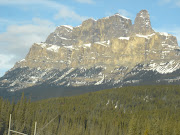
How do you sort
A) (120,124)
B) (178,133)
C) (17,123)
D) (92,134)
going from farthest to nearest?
(120,124), (92,134), (17,123), (178,133)

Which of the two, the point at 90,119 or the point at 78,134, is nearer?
the point at 78,134

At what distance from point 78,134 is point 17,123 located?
3025 cm

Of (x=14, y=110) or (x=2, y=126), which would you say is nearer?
(x=2, y=126)

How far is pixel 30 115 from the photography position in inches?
6186

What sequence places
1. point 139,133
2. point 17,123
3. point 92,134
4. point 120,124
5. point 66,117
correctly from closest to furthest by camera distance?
1. point 139,133
2. point 17,123
3. point 92,134
4. point 120,124
5. point 66,117

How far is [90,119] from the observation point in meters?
200

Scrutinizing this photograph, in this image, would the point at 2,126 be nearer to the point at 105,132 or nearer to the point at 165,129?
the point at 105,132

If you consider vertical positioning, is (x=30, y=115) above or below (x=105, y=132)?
above

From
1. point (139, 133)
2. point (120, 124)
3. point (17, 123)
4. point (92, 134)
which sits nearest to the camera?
point (139, 133)

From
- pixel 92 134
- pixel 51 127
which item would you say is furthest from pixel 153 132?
pixel 51 127

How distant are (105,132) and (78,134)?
960 inches

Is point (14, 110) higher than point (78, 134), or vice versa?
point (14, 110)

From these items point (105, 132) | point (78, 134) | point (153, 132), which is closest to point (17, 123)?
point (78, 134)

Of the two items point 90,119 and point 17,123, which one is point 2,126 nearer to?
point 17,123
